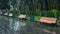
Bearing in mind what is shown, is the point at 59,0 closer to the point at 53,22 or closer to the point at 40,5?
the point at 40,5

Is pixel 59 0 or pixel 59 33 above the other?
pixel 59 0

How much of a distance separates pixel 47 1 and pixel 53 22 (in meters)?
11.6

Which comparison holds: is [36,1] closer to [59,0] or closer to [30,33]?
[59,0]

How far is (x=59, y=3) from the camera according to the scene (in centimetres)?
2762

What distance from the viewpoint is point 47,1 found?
3066 centimetres

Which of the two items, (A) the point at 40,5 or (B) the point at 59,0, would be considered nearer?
(B) the point at 59,0

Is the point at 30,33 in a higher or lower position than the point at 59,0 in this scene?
lower

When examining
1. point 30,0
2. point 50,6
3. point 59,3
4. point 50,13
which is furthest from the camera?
point 30,0

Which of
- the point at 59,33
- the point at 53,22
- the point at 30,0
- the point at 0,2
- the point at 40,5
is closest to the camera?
the point at 59,33

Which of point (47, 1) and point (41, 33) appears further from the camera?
point (47, 1)

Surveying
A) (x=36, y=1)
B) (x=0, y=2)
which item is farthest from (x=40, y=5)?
(x=0, y=2)

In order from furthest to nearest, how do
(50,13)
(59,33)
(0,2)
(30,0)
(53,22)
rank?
1. (0,2)
2. (30,0)
3. (50,13)
4. (53,22)
5. (59,33)

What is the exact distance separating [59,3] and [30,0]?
31.2 feet

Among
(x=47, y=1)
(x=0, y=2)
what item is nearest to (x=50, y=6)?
(x=47, y=1)
